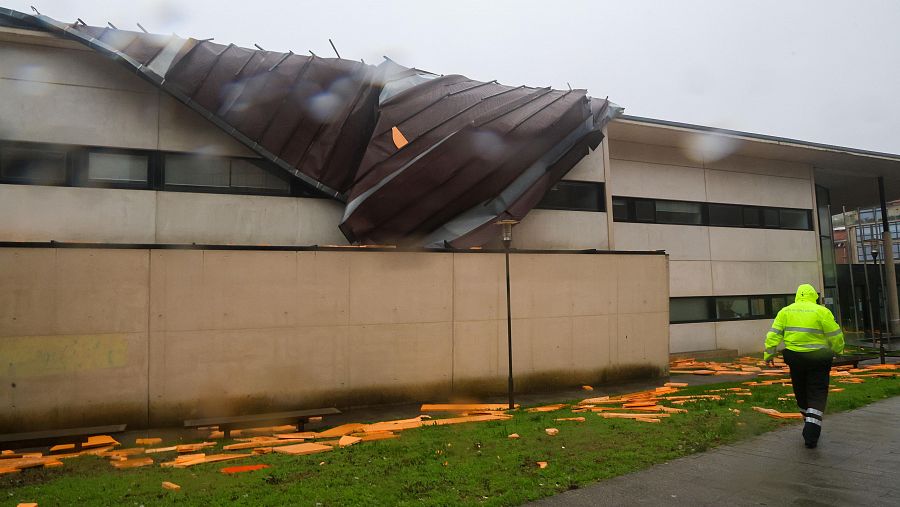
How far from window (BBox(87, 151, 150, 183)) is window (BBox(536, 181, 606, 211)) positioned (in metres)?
9.61

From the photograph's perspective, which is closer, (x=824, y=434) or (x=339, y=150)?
(x=824, y=434)

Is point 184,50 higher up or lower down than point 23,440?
higher up

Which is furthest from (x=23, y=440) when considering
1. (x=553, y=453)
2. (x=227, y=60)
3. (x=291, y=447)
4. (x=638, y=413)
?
(x=638, y=413)

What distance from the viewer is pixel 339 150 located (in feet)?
44.5

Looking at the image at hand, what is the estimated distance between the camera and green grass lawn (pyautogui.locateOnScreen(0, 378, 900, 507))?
5867 millimetres

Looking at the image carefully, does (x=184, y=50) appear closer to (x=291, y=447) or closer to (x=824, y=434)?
(x=291, y=447)

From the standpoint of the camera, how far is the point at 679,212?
21.6 m

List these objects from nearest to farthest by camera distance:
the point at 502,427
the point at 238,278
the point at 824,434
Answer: the point at 824,434 → the point at 502,427 → the point at 238,278

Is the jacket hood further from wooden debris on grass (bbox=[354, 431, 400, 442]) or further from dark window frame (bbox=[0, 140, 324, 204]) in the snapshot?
dark window frame (bbox=[0, 140, 324, 204])

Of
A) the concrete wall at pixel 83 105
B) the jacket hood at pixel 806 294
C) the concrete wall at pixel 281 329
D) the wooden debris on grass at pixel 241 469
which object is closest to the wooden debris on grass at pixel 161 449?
the concrete wall at pixel 281 329

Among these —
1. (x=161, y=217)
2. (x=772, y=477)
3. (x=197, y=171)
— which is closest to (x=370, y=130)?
(x=197, y=171)

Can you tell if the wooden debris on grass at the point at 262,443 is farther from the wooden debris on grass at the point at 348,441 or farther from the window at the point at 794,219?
the window at the point at 794,219

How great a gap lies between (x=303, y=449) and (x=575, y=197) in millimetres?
10980

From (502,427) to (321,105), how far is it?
8463 millimetres
